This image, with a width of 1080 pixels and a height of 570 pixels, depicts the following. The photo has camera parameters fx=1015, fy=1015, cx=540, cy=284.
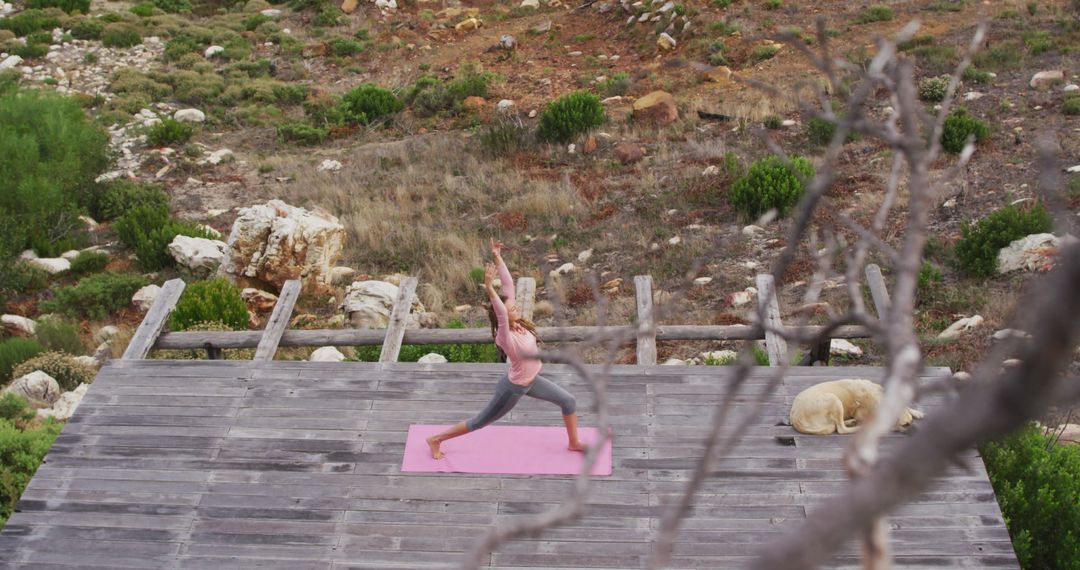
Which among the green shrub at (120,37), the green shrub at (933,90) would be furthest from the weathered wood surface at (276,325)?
the green shrub at (120,37)

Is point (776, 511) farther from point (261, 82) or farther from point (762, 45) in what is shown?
point (261, 82)

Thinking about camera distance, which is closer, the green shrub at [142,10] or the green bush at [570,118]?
the green bush at [570,118]

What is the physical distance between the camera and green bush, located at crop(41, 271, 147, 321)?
15773 millimetres

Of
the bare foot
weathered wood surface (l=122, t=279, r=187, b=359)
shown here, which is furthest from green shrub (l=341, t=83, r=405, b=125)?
the bare foot

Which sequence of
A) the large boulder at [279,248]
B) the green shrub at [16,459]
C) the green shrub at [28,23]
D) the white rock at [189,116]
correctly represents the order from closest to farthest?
the green shrub at [16,459]
the large boulder at [279,248]
the white rock at [189,116]
the green shrub at [28,23]

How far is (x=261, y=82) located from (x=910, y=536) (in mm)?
23193

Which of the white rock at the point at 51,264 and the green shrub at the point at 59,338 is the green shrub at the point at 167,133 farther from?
the green shrub at the point at 59,338

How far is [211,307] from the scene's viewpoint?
14039mm

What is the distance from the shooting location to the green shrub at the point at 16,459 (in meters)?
10.5

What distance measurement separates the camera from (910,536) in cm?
682

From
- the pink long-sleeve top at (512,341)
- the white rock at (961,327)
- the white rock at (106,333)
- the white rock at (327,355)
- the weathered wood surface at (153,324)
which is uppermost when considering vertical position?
the pink long-sleeve top at (512,341)

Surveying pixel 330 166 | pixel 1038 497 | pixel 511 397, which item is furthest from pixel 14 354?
pixel 1038 497

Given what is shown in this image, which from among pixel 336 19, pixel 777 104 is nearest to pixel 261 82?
pixel 336 19

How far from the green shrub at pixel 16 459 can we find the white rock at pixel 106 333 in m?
3.73
